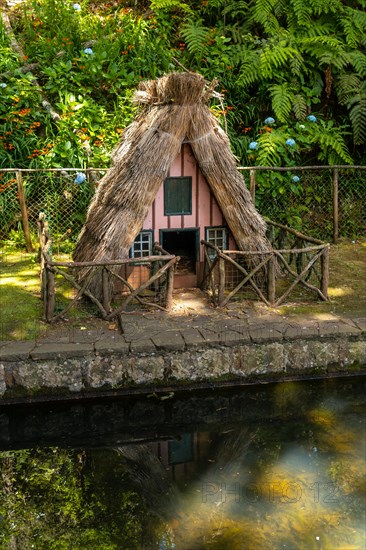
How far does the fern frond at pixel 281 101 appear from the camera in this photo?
1294 cm

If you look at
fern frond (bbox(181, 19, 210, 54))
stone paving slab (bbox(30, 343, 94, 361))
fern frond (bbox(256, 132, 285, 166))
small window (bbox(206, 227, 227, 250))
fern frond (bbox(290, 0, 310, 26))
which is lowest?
stone paving slab (bbox(30, 343, 94, 361))

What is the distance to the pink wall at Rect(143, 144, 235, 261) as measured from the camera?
9.23m

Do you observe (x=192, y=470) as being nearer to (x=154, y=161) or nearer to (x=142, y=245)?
(x=142, y=245)

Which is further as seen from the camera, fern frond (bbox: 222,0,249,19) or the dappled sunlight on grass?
fern frond (bbox: 222,0,249,19)

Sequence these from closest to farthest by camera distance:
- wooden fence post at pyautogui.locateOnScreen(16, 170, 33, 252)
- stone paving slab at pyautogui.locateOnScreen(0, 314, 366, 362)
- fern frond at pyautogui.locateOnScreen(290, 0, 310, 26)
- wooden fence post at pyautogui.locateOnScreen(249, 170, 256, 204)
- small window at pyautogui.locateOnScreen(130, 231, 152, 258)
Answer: stone paving slab at pyautogui.locateOnScreen(0, 314, 366, 362) → small window at pyautogui.locateOnScreen(130, 231, 152, 258) → wooden fence post at pyautogui.locateOnScreen(16, 170, 33, 252) → wooden fence post at pyautogui.locateOnScreen(249, 170, 256, 204) → fern frond at pyautogui.locateOnScreen(290, 0, 310, 26)

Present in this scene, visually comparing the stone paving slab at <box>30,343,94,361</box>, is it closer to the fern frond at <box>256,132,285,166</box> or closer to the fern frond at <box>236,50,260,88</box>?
the fern frond at <box>256,132,285,166</box>

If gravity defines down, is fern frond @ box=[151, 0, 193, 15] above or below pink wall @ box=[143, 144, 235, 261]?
above

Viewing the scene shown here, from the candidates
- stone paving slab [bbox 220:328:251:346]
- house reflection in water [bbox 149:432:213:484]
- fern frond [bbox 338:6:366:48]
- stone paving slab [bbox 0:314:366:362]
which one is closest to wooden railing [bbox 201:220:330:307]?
stone paving slab [bbox 0:314:366:362]

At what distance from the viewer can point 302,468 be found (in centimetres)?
672

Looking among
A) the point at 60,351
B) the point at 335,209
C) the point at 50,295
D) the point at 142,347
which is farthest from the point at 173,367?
the point at 335,209

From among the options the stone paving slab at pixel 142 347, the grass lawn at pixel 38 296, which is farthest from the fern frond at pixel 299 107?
the stone paving slab at pixel 142 347

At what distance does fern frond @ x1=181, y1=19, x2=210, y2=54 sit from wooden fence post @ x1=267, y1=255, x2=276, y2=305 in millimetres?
6392

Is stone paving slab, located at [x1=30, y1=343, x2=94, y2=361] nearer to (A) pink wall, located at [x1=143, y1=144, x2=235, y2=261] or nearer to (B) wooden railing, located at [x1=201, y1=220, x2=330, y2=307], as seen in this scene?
(B) wooden railing, located at [x1=201, y1=220, x2=330, y2=307]

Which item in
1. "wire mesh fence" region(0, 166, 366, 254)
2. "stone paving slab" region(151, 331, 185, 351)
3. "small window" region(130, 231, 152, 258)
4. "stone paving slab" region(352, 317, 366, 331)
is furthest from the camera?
"wire mesh fence" region(0, 166, 366, 254)
